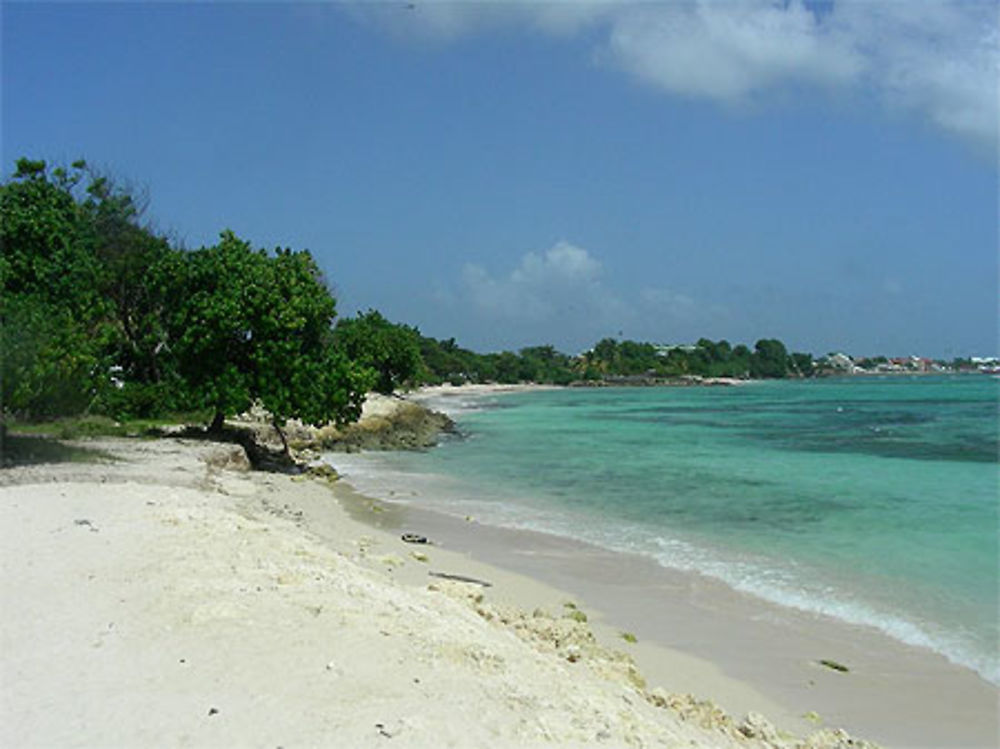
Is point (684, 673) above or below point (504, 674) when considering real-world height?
below

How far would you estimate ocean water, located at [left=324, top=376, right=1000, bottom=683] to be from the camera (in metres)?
11.3

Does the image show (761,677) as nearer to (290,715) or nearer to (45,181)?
(290,715)

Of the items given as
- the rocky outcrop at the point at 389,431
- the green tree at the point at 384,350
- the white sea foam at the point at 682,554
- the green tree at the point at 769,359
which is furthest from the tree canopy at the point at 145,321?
the green tree at the point at 769,359

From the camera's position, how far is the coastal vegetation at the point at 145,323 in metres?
14.0

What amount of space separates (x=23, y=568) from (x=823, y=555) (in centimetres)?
→ 1170

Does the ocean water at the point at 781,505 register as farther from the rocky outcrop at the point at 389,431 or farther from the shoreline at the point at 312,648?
the shoreline at the point at 312,648

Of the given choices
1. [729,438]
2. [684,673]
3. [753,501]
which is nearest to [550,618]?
[684,673]

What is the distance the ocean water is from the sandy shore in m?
4.07

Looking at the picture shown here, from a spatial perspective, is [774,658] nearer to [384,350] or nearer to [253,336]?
[253,336]

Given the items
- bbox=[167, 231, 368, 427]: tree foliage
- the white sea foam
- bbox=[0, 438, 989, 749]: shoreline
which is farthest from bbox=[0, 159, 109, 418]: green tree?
the white sea foam

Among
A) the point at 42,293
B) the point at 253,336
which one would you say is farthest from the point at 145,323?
the point at 42,293

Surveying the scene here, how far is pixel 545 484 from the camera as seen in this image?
22.2m

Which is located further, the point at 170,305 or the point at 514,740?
the point at 170,305

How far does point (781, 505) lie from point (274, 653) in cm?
1596
